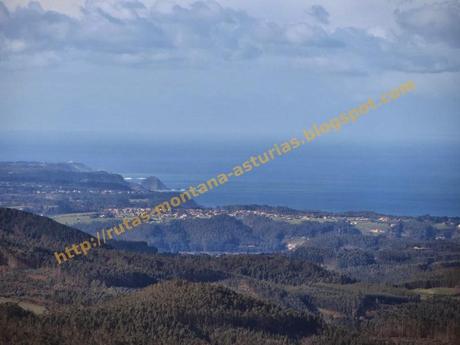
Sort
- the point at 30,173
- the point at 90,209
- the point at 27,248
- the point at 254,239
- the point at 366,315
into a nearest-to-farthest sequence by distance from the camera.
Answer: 1. the point at 366,315
2. the point at 27,248
3. the point at 254,239
4. the point at 90,209
5. the point at 30,173

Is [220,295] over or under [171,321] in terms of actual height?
over

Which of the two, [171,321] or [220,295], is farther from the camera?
[220,295]

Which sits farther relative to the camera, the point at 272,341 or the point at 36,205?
the point at 36,205

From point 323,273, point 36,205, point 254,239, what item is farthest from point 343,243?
point 36,205

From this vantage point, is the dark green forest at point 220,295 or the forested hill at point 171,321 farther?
the dark green forest at point 220,295

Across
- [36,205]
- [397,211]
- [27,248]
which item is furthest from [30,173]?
[27,248]

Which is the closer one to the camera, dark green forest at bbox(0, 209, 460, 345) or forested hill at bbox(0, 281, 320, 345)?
forested hill at bbox(0, 281, 320, 345)

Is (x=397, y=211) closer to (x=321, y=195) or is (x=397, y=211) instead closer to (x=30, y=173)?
(x=321, y=195)

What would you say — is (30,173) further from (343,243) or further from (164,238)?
(343,243)

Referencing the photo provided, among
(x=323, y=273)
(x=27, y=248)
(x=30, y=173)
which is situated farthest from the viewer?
(x=30, y=173)
